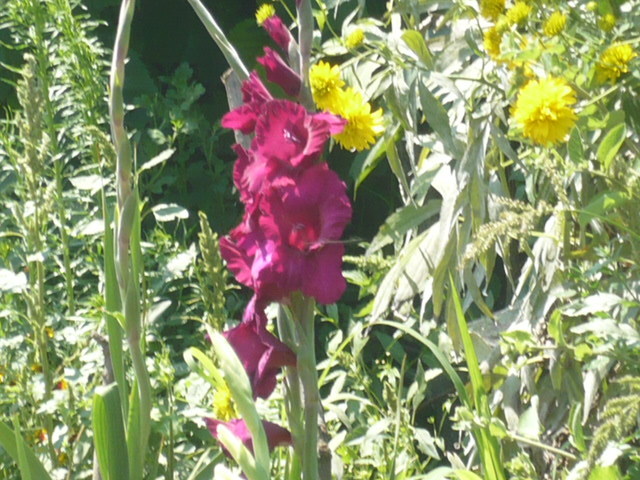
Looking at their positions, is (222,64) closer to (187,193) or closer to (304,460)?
(187,193)

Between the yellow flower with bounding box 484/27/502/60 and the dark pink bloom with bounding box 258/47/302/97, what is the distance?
0.54 meters

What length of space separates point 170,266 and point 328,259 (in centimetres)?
98

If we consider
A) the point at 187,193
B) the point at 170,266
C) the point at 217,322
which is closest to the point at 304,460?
the point at 217,322

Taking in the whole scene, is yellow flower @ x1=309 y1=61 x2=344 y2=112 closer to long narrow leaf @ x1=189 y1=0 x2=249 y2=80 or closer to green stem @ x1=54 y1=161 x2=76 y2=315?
long narrow leaf @ x1=189 y1=0 x2=249 y2=80

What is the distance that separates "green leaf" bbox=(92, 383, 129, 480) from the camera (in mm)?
1188

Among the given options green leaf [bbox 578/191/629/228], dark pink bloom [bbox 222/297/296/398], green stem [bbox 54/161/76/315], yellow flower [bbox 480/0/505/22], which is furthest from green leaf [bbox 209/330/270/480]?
green stem [bbox 54/161/76/315]

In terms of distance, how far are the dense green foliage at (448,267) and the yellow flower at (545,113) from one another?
39 mm

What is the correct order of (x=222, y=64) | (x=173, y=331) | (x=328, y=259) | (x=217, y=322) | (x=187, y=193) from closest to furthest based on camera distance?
(x=328, y=259) < (x=217, y=322) < (x=173, y=331) < (x=187, y=193) < (x=222, y=64)

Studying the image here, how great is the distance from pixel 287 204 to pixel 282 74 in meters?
0.13

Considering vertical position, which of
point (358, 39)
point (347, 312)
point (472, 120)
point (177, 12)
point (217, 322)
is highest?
point (177, 12)

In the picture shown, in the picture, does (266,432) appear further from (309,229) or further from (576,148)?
(576,148)

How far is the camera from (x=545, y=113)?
138cm

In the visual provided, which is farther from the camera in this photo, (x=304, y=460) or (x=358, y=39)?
(x=358, y=39)

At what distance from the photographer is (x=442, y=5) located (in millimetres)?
1933
